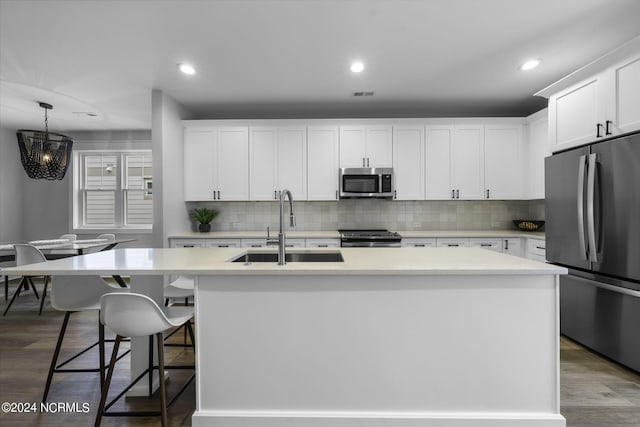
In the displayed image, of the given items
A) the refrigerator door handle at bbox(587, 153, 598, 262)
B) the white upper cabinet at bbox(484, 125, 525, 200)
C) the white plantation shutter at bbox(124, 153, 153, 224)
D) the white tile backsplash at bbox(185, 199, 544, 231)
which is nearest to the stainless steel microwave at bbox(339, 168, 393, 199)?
the white tile backsplash at bbox(185, 199, 544, 231)

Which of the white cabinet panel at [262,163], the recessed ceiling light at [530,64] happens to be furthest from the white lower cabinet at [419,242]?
the recessed ceiling light at [530,64]

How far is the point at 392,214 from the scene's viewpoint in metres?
4.88

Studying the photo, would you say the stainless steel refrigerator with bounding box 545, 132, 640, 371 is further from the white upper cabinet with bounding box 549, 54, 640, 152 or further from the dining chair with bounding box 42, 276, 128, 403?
the dining chair with bounding box 42, 276, 128, 403

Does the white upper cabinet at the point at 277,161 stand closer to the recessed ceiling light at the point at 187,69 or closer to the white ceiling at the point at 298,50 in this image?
the white ceiling at the point at 298,50

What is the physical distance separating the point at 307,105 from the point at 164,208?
2227 mm

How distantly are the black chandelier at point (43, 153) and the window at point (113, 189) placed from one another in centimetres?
207

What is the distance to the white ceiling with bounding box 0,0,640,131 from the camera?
2406mm

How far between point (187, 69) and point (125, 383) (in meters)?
2.79

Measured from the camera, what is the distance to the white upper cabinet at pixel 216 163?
460cm

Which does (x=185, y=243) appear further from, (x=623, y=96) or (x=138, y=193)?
(x=623, y=96)

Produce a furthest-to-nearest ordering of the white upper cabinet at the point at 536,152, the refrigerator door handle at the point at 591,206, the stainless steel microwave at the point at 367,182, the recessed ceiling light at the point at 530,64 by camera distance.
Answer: the stainless steel microwave at the point at 367,182, the white upper cabinet at the point at 536,152, the recessed ceiling light at the point at 530,64, the refrigerator door handle at the point at 591,206

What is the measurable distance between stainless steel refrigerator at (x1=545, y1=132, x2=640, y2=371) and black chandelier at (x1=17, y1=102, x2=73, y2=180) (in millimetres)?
4988

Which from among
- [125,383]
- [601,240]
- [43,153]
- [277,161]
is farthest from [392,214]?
[43,153]

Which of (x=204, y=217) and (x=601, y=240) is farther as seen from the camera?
(x=204, y=217)
